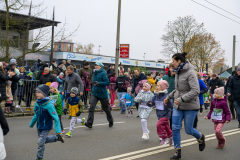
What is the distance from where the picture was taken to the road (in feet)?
19.4

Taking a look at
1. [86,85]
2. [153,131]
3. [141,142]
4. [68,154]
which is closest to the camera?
[68,154]

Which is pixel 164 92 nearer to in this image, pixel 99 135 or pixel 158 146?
pixel 158 146

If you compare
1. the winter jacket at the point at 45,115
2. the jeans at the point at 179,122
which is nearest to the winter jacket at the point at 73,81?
the winter jacket at the point at 45,115

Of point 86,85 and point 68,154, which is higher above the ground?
point 86,85

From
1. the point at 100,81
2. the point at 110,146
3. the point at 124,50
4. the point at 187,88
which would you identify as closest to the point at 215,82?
the point at 124,50

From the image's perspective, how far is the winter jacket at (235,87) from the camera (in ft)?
32.0

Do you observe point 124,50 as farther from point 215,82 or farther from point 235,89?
point 235,89

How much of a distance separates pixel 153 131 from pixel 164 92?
2448 millimetres

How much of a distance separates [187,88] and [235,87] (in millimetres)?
5129

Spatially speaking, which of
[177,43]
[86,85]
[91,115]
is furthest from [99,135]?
[177,43]

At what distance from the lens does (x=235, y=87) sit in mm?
9977

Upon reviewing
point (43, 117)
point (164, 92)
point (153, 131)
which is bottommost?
point (153, 131)

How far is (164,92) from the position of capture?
6.83 meters

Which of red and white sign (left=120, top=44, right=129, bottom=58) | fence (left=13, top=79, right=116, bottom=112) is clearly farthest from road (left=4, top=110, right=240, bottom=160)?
red and white sign (left=120, top=44, right=129, bottom=58)
